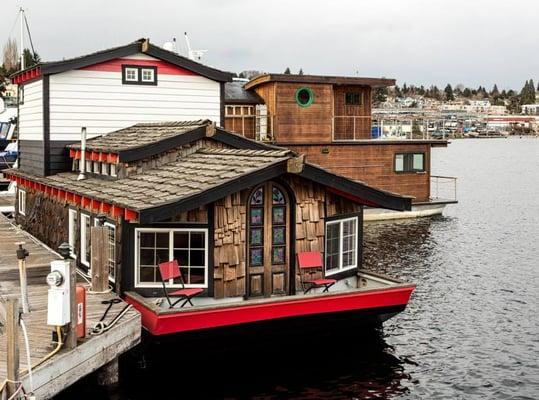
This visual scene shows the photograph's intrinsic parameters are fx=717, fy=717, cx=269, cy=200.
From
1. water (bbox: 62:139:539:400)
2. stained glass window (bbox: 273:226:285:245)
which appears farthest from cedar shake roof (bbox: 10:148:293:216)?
water (bbox: 62:139:539:400)

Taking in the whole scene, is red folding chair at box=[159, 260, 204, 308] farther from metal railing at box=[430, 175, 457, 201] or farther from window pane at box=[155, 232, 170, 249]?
metal railing at box=[430, 175, 457, 201]

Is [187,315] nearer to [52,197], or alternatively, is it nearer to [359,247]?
[359,247]

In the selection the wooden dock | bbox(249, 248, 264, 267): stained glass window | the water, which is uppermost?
bbox(249, 248, 264, 267): stained glass window

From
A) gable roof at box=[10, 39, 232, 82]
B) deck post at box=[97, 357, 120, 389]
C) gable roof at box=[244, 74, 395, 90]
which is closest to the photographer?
deck post at box=[97, 357, 120, 389]

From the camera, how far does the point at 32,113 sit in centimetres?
2484

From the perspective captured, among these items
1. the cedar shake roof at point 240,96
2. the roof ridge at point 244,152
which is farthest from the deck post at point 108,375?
the cedar shake roof at point 240,96

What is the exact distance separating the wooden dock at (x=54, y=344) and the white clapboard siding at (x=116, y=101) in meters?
6.85

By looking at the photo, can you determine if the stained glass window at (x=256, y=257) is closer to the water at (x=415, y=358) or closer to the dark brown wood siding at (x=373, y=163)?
the water at (x=415, y=358)

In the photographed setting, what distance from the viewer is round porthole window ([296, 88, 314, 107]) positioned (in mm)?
39875

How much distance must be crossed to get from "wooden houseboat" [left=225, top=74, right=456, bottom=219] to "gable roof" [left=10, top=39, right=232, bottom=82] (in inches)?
553

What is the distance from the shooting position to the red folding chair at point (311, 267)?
54.9 ft

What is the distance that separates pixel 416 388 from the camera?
50.8 feet

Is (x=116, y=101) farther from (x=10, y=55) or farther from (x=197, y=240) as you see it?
(x=10, y=55)

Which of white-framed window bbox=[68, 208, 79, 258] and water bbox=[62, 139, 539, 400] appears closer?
water bbox=[62, 139, 539, 400]
